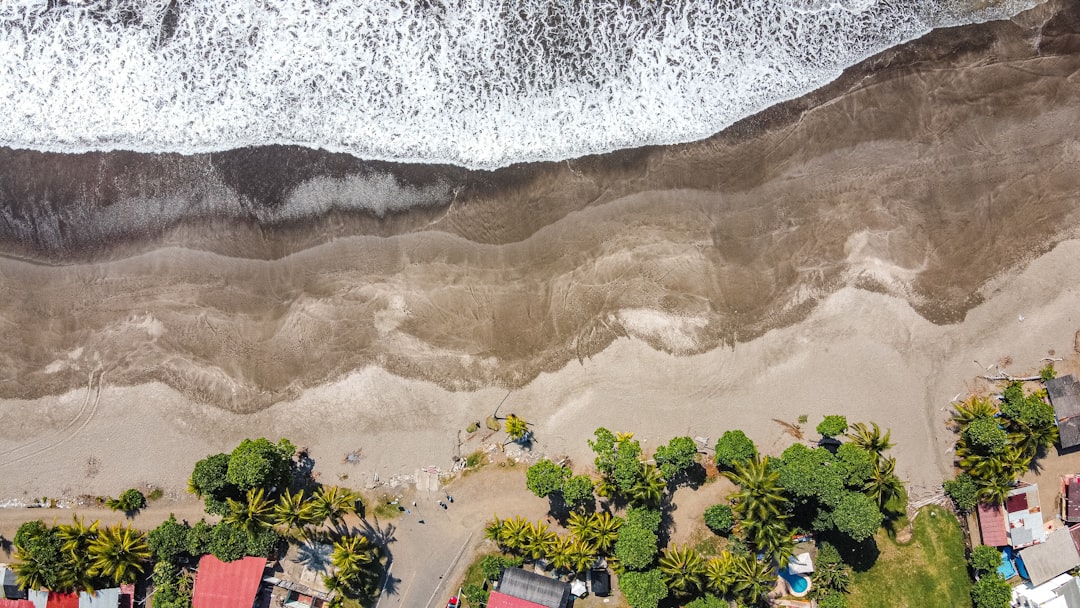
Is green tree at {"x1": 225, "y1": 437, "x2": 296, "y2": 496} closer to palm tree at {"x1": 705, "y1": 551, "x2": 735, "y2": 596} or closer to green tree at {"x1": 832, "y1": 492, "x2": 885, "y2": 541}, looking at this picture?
palm tree at {"x1": 705, "y1": 551, "x2": 735, "y2": 596}

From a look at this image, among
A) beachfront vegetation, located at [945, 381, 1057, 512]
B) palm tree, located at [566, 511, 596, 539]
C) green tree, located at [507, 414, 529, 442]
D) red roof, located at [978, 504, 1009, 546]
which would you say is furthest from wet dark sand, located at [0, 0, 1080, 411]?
red roof, located at [978, 504, 1009, 546]

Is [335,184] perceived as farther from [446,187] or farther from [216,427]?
[216,427]

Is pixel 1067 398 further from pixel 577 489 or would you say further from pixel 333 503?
pixel 333 503

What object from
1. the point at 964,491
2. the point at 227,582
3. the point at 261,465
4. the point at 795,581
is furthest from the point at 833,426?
the point at 227,582

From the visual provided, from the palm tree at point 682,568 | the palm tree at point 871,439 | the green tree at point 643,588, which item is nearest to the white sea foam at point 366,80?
the palm tree at point 871,439

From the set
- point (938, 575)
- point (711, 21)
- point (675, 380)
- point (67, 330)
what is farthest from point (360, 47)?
point (938, 575)

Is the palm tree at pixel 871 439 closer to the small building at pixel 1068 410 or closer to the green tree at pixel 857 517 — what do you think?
the green tree at pixel 857 517
